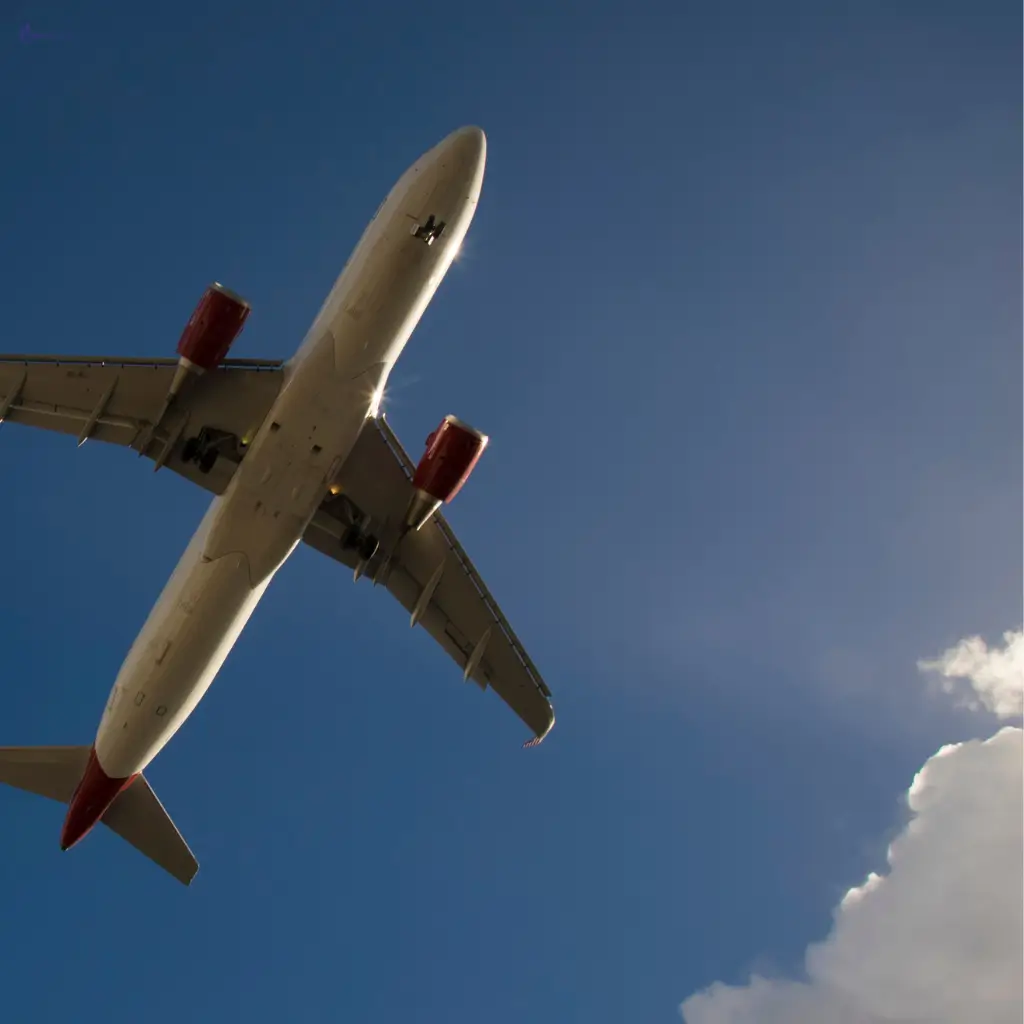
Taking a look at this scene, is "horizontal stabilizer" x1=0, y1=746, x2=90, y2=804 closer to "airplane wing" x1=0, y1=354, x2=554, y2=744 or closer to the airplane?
the airplane

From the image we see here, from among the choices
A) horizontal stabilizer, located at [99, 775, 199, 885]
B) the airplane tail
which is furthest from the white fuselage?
horizontal stabilizer, located at [99, 775, 199, 885]

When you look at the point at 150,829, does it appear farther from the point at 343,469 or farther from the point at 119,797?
the point at 343,469

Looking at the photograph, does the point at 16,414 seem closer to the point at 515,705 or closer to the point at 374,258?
the point at 374,258

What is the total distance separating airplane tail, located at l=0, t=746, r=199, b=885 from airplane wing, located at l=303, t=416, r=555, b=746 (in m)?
10.3

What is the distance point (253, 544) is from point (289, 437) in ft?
10.6

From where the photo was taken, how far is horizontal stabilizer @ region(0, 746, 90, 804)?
31.3 meters

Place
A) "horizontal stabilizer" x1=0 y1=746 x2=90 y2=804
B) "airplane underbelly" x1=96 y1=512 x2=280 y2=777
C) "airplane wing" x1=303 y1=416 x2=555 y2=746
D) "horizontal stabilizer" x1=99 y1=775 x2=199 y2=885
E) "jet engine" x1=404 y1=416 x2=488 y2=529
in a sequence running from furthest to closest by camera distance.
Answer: "horizontal stabilizer" x1=99 y1=775 x2=199 y2=885 < "horizontal stabilizer" x1=0 y1=746 x2=90 y2=804 < "airplane wing" x1=303 y1=416 x2=555 y2=746 < "jet engine" x1=404 y1=416 x2=488 y2=529 < "airplane underbelly" x1=96 y1=512 x2=280 y2=777

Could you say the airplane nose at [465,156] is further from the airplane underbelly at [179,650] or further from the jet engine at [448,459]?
the airplane underbelly at [179,650]

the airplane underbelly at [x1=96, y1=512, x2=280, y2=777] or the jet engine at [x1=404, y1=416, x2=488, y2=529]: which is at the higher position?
the jet engine at [x1=404, y1=416, x2=488, y2=529]

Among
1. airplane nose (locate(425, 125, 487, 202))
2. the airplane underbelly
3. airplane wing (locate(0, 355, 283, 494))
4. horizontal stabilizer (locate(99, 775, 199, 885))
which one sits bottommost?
horizontal stabilizer (locate(99, 775, 199, 885))

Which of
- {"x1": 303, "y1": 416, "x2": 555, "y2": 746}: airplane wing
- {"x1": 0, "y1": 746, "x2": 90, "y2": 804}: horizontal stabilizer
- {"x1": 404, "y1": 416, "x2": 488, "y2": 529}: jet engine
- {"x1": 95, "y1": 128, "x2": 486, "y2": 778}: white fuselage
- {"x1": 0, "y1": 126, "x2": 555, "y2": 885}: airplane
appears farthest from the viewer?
{"x1": 0, "y1": 746, "x2": 90, "y2": 804}: horizontal stabilizer

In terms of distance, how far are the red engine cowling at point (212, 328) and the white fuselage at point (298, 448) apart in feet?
6.01

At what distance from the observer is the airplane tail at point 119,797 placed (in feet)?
103

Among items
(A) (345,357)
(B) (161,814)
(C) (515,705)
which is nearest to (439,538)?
(C) (515,705)
